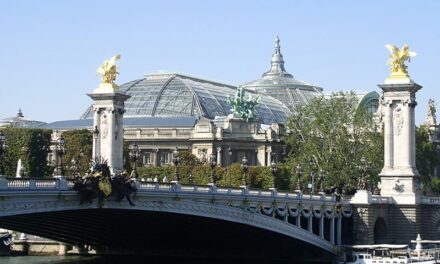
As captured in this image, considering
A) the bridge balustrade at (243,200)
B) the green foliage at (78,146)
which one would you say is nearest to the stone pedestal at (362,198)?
the bridge balustrade at (243,200)

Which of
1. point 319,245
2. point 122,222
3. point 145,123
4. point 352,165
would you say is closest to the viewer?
point 122,222

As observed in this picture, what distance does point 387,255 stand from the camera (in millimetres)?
82375

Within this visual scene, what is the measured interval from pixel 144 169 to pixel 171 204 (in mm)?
62744

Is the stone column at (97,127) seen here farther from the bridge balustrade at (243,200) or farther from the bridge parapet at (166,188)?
the bridge parapet at (166,188)

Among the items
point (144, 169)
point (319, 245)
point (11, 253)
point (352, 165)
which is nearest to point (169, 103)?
point (144, 169)

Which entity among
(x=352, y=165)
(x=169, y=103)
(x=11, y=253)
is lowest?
(x=11, y=253)

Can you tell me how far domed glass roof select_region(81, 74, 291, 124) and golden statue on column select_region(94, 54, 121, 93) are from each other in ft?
270

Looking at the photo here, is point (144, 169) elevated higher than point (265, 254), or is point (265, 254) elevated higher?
point (144, 169)

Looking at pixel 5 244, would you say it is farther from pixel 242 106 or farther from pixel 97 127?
pixel 242 106

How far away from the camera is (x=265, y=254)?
8481 centimetres

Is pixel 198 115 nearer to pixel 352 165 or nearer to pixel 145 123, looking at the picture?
pixel 145 123

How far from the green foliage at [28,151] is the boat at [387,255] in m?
39.1

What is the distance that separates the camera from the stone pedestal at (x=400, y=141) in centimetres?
8912

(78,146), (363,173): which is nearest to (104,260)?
(363,173)
